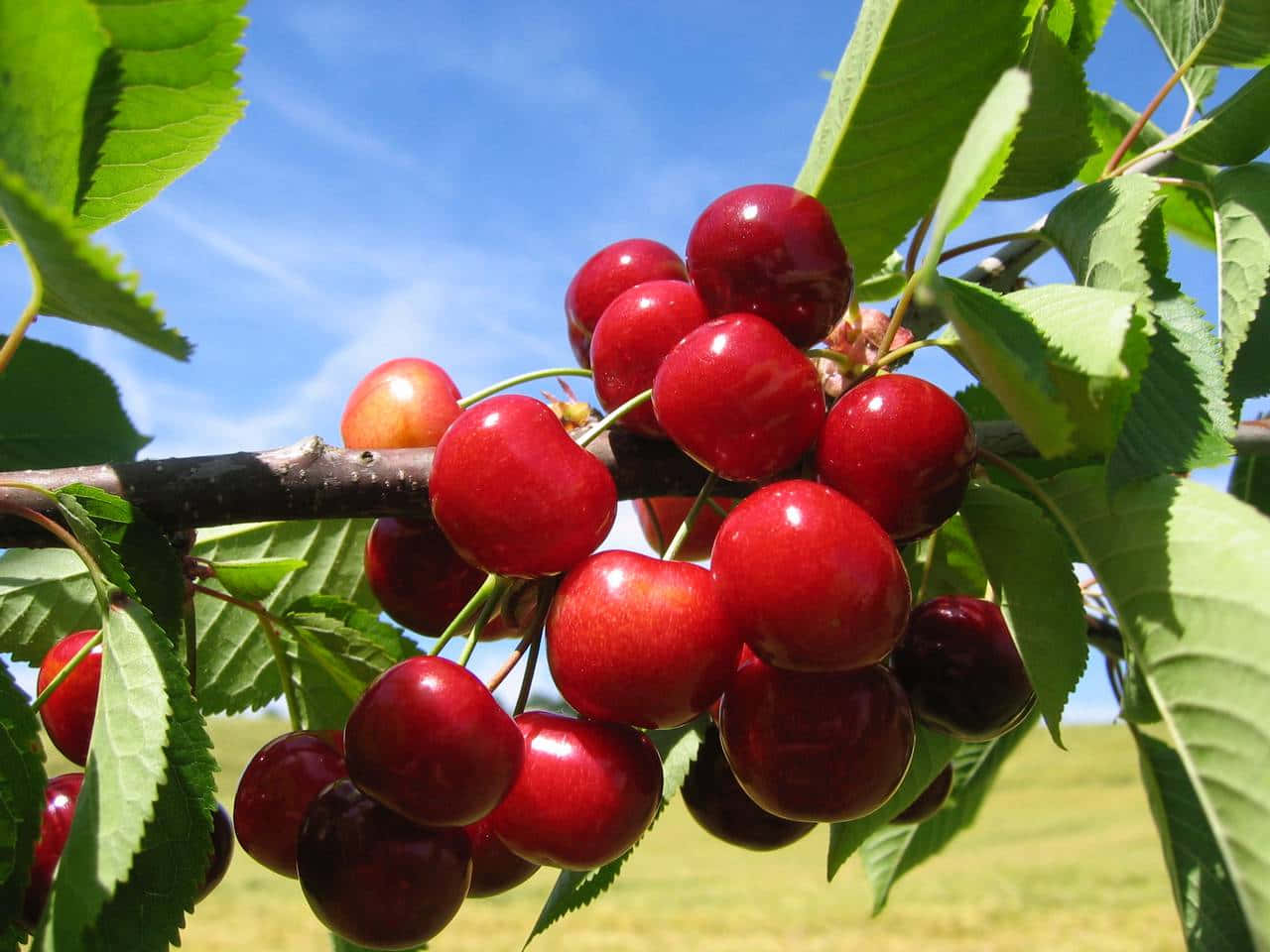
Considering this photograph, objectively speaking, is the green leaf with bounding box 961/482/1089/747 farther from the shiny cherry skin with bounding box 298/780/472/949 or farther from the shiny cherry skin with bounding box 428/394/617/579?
the shiny cherry skin with bounding box 298/780/472/949

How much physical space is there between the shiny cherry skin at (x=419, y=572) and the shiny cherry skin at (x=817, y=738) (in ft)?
1.06

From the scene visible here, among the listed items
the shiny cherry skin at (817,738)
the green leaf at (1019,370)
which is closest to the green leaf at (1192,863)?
the shiny cherry skin at (817,738)

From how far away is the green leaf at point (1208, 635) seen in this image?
0.59 metres

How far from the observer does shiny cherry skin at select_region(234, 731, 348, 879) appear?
82 centimetres

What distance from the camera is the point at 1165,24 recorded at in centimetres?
113

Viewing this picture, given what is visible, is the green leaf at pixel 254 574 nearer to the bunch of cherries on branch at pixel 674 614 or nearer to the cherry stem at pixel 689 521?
the bunch of cherries on branch at pixel 674 614

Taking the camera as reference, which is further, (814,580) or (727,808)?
(727,808)

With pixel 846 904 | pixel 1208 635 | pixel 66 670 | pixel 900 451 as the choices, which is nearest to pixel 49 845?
pixel 66 670

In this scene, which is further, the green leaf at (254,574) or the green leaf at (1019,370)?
the green leaf at (254,574)

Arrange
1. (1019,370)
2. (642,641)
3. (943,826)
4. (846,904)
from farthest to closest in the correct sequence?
(846,904), (943,826), (642,641), (1019,370)

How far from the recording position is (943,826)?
4.96 feet

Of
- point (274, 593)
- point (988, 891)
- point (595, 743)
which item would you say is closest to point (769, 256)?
point (595, 743)

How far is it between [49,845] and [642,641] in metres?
0.52

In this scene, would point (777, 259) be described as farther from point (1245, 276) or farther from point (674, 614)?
point (1245, 276)
